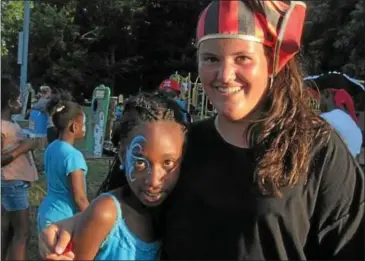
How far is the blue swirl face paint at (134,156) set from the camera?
140 centimetres

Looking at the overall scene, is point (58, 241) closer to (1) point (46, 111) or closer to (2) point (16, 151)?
(2) point (16, 151)

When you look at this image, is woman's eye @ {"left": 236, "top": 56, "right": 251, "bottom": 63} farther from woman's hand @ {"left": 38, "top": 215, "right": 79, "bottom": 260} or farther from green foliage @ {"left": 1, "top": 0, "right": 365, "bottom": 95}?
green foliage @ {"left": 1, "top": 0, "right": 365, "bottom": 95}

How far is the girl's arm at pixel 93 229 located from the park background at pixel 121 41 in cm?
691

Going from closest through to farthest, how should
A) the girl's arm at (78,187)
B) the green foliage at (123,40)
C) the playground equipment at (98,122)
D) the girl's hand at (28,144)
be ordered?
the girl's arm at (78,187) < the girl's hand at (28,144) < the playground equipment at (98,122) < the green foliage at (123,40)

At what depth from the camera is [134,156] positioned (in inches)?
55.6

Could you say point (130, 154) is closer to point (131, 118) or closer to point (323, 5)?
point (131, 118)

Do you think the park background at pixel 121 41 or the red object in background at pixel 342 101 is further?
the park background at pixel 121 41

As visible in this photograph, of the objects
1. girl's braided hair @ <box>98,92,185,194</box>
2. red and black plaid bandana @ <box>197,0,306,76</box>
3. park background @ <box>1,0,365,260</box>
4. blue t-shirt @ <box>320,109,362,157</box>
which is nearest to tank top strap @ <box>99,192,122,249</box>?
girl's braided hair @ <box>98,92,185,194</box>

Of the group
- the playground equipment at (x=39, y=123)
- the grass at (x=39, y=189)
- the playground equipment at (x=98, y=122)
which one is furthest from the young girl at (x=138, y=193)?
the playground equipment at (x=98, y=122)

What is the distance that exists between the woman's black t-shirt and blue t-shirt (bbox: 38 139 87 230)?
2.20 metres

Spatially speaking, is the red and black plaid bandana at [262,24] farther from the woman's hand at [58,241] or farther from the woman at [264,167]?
the woman's hand at [58,241]

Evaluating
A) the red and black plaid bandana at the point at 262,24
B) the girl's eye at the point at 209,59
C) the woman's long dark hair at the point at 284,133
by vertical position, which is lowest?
the woman's long dark hair at the point at 284,133

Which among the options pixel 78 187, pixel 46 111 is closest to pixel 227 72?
pixel 78 187

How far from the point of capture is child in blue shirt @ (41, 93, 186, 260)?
1360 millimetres
